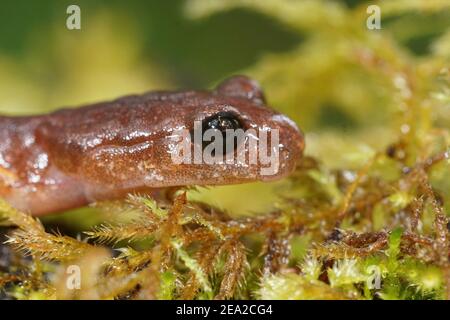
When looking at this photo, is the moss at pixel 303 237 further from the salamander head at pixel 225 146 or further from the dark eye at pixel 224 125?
the dark eye at pixel 224 125

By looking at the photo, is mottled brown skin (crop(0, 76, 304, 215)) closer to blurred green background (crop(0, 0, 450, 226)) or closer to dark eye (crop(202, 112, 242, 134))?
dark eye (crop(202, 112, 242, 134))

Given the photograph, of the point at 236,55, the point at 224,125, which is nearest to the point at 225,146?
the point at 224,125

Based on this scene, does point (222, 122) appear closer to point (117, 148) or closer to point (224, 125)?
point (224, 125)

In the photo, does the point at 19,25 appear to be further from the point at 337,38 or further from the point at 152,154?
the point at 152,154

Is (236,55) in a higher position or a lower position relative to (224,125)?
higher

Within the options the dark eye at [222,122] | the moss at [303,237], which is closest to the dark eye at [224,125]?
the dark eye at [222,122]
